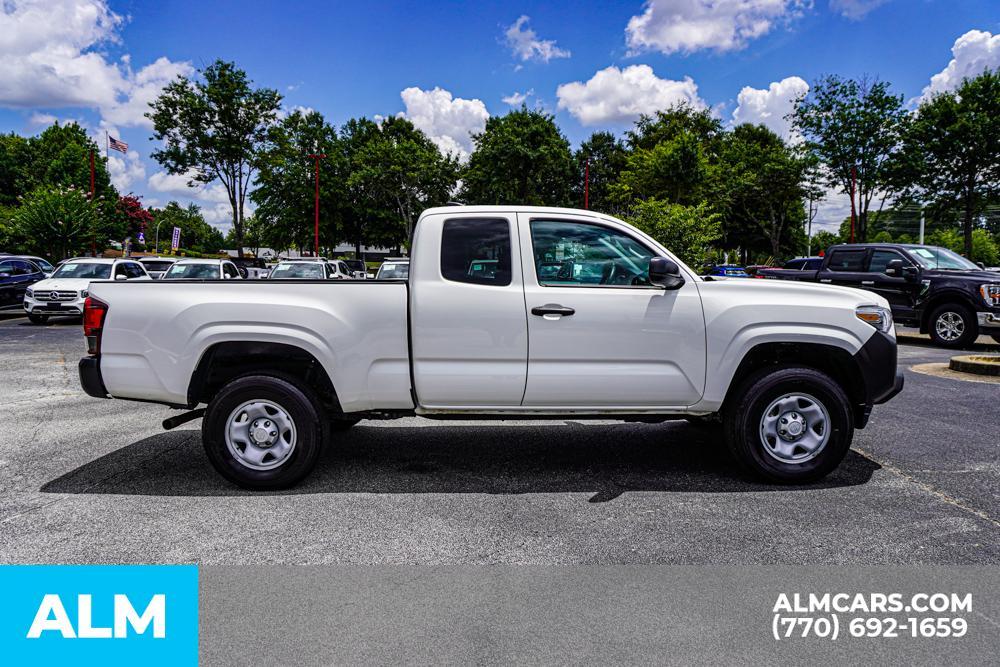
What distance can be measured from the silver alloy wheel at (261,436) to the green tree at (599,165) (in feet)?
192

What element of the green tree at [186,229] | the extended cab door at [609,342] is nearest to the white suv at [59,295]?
the extended cab door at [609,342]

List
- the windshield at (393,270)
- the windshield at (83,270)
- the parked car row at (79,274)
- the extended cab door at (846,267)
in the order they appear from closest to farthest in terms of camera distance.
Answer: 1. the extended cab door at (846,267)
2. the parked car row at (79,274)
3. the windshield at (393,270)
4. the windshield at (83,270)

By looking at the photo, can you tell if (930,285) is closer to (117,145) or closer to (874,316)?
(874,316)

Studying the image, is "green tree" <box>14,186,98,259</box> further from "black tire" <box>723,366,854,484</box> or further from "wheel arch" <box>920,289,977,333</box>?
"black tire" <box>723,366,854,484</box>

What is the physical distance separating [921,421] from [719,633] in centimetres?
541

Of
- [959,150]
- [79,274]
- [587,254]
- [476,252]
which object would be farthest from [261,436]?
[959,150]

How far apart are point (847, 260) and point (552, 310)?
43.4 ft

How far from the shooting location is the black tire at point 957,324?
45.2 ft

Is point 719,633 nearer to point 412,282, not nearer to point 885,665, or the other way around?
point 885,665

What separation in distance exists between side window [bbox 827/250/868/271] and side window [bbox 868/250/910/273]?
0.60 feet

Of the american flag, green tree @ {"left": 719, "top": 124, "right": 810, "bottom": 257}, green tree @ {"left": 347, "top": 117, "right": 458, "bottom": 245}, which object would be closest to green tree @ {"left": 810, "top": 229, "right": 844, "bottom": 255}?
green tree @ {"left": 719, "top": 124, "right": 810, "bottom": 257}

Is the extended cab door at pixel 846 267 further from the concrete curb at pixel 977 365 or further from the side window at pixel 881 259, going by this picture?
the concrete curb at pixel 977 365

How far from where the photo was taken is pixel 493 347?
502 centimetres

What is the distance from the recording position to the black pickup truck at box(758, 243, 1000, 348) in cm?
1356
